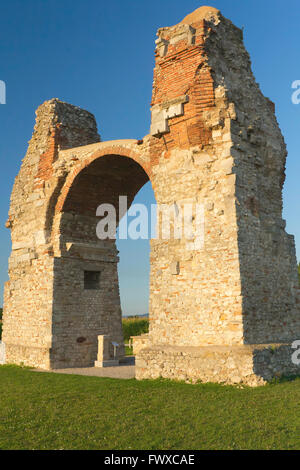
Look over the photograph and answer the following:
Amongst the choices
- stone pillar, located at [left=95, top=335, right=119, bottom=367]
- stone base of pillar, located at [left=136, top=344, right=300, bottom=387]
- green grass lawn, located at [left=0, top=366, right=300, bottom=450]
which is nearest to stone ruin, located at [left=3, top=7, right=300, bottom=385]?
stone base of pillar, located at [left=136, top=344, right=300, bottom=387]

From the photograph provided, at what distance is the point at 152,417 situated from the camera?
5461 mm

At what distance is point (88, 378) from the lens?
9180 mm

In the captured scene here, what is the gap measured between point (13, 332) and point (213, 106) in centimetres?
864

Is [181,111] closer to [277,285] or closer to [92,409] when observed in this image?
[277,285]

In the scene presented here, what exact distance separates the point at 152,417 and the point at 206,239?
12.2 feet

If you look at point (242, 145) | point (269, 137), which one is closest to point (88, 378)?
point (242, 145)

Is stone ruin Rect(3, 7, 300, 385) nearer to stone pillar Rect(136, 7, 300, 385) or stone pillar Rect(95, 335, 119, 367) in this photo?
stone pillar Rect(136, 7, 300, 385)

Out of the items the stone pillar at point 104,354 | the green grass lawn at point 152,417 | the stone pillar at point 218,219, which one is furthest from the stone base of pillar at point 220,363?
the stone pillar at point 104,354

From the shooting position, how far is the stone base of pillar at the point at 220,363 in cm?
693

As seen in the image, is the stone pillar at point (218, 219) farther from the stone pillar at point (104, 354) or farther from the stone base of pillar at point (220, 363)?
the stone pillar at point (104, 354)

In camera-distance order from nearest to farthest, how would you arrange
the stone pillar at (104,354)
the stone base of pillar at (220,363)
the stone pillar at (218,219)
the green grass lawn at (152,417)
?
1. the green grass lawn at (152,417)
2. the stone base of pillar at (220,363)
3. the stone pillar at (218,219)
4. the stone pillar at (104,354)

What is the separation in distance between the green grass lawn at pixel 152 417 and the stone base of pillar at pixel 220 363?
0.84ft

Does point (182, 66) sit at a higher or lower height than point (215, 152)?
higher

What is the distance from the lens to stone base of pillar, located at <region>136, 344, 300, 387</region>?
693 cm
